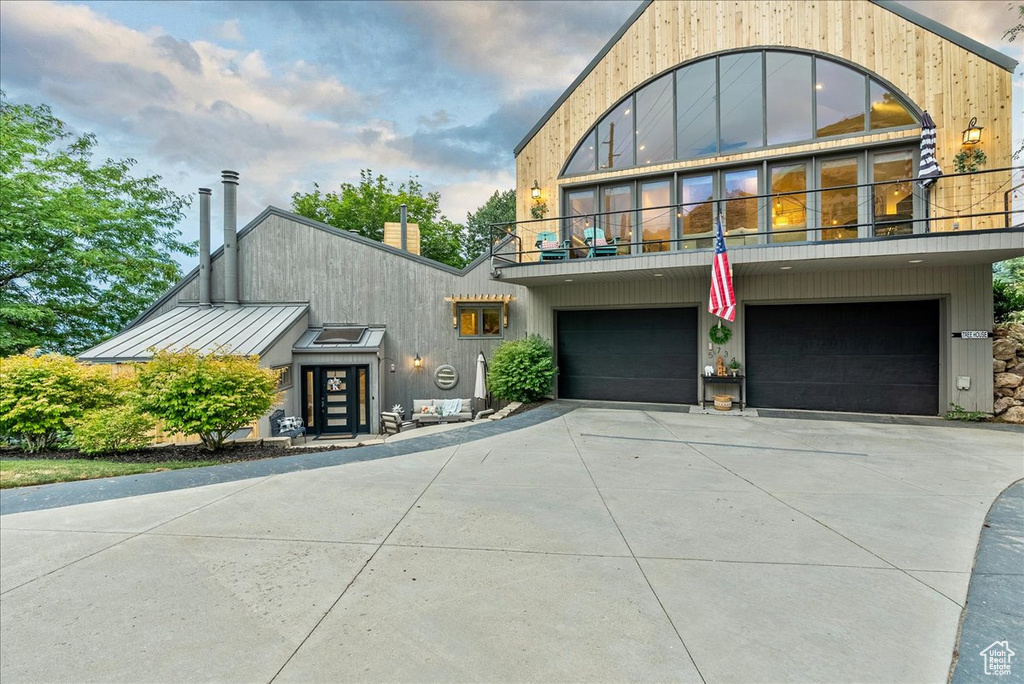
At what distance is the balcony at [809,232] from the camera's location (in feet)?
24.5

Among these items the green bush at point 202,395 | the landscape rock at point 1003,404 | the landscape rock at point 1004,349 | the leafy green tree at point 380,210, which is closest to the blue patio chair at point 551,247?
the green bush at point 202,395

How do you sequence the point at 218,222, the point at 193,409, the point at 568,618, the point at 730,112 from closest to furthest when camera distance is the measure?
the point at 568,618 → the point at 193,409 → the point at 730,112 → the point at 218,222

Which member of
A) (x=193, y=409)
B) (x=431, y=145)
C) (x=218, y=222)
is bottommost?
(x=193, y=409)

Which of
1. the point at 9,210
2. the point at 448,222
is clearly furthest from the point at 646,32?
the point at 448,222

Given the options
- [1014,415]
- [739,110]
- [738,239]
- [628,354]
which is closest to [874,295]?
[738,239]

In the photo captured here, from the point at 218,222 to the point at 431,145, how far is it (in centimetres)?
2330

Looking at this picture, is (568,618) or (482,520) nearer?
(568,618)

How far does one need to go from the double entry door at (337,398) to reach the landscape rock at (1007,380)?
15.0 m

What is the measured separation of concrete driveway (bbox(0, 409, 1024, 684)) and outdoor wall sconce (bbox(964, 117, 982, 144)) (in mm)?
6735

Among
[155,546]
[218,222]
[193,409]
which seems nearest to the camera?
[155,546]

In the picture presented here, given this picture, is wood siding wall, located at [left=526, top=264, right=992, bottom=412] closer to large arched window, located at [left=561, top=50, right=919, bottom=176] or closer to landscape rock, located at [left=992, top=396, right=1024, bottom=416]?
landscape rock, located at [left=992, top=396, right=1024, bottom=416]

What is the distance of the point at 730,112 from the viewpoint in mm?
9938

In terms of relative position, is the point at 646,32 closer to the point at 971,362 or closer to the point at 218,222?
the point at 971,362

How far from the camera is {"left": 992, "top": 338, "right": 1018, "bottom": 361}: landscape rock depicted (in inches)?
321
